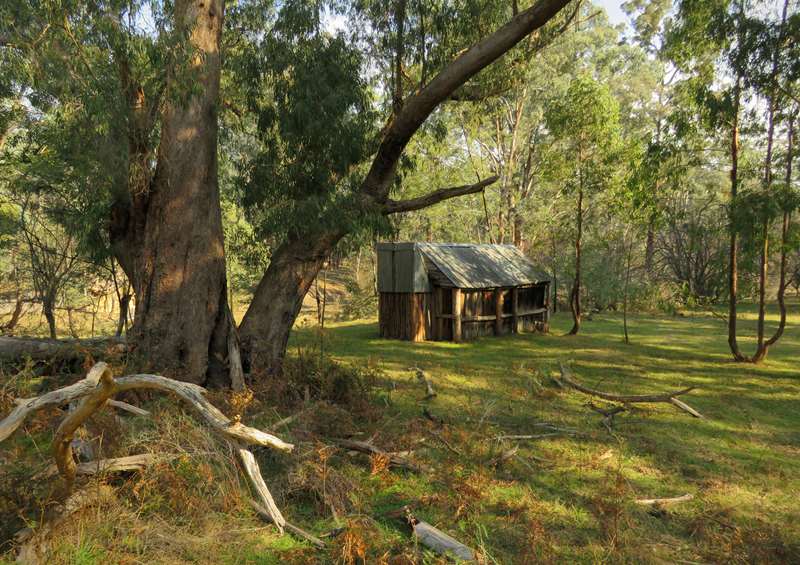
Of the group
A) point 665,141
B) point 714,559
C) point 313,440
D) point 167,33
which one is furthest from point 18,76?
point 665,141

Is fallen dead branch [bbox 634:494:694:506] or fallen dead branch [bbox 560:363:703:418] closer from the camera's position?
fallen dead branch [bbox 634:494:694:506]

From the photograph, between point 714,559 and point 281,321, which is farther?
point 281,321

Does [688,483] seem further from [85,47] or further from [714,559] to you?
[85,47]

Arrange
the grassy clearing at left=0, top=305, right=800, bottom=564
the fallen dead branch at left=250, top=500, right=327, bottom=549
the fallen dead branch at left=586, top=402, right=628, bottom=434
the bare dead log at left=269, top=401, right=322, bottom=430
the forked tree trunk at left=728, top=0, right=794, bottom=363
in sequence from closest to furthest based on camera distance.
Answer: the grassy clearing at left=0, top=305, right=800, bottom=564 < the fallen dead branch at left=250, top=500, right=327, bottom=549 < the bare dead log at left=269, top=401, right=322, bottom=430 < the fallen dead branch at left=586, top=402, right=628, bottom=434 < the forked tree trunk at left=728, top=0, right=794, bottom=363

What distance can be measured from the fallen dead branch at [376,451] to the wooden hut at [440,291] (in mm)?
12029

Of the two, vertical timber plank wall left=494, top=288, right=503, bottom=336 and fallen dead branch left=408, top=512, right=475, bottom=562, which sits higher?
vertical timber plank wall left=494, top=288, right=503, bottom=336

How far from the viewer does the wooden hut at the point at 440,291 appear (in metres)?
19.7

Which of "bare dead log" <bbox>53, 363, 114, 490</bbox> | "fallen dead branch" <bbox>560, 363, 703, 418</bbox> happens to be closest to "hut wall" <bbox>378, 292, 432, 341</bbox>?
"fallen dead branch" <bbox>560, 363, 703, 418</bbox>

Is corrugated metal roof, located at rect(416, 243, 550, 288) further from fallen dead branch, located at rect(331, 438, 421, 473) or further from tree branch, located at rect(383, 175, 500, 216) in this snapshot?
fallen dead branch, located at rect(331, 438, 421, 473)

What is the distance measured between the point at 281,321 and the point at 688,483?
6.92 metres

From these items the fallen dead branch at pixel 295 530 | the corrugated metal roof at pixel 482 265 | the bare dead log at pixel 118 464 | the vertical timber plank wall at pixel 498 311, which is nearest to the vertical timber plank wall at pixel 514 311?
the corrugated metal roof at pixel 482 265

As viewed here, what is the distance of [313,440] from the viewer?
24.2 ft

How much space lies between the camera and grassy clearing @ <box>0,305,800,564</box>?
5172mm

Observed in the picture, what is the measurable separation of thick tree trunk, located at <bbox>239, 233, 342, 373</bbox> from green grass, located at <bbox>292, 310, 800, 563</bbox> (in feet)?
7.67
